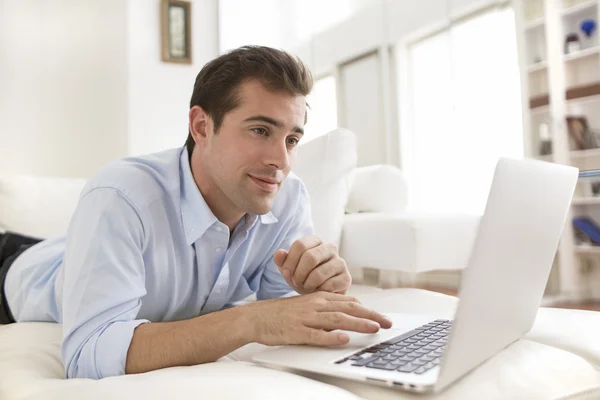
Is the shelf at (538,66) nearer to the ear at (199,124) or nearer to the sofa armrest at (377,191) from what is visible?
the sofa armrest at (377,191)

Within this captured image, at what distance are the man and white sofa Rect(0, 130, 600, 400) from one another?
66mm

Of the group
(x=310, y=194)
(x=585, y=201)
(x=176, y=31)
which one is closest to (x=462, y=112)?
(x=585, y=201)

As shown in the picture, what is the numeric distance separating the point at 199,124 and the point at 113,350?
0.55 meters

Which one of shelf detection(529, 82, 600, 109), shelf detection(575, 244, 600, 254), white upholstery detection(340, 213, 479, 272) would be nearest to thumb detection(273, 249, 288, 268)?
white upholstery detection(340, 213, 479, 272)

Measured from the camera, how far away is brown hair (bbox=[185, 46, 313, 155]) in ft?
3.48

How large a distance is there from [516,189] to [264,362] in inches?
16.0

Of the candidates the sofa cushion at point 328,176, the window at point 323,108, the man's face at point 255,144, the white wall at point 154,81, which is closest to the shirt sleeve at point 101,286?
the man's face at point 255,144

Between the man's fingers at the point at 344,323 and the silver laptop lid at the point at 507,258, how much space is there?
0.16 meters

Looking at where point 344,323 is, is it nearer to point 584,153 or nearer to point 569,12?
point 584,153

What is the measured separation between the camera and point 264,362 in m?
0.75

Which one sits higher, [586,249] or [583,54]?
[583,54]

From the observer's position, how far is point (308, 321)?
781mm

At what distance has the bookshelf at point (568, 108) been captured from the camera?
4.20 m

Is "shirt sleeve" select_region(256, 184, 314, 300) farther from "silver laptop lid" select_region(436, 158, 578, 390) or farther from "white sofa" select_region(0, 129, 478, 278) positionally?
"silver laptop lid" select_region(436, 158, 578, 390)
